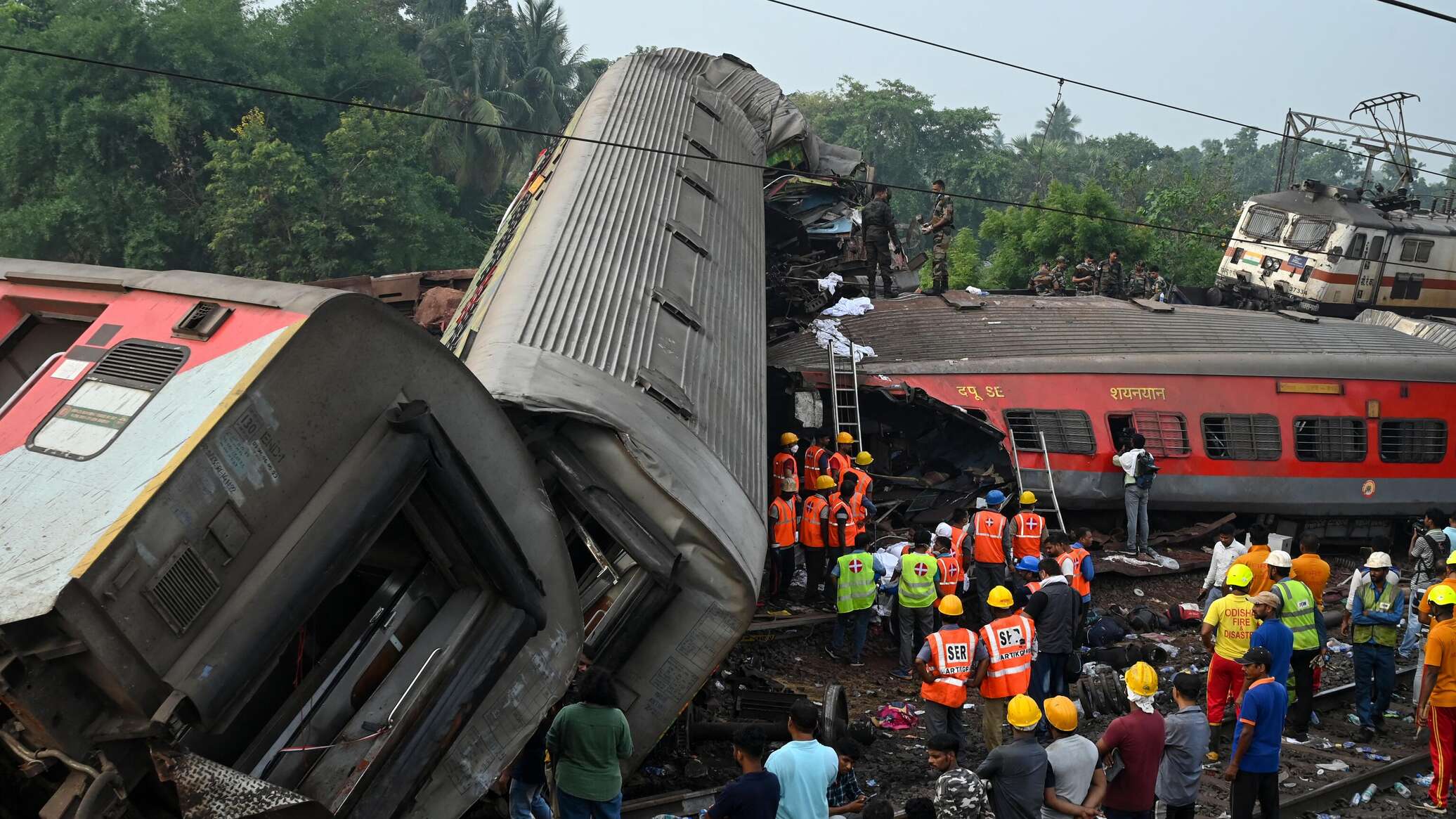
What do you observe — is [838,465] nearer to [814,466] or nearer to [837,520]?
[814,466]

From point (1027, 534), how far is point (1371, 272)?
12589 mm

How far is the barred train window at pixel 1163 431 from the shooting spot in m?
14.0

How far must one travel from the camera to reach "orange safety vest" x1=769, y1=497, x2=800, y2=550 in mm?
11172

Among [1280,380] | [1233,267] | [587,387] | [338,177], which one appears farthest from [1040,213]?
[587,387]

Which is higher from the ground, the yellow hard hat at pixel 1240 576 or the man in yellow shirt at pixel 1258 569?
the yellow hard hat at pixel 1240 576

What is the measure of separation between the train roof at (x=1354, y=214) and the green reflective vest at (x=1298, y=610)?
13.1 meters

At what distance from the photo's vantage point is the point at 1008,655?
8.20m

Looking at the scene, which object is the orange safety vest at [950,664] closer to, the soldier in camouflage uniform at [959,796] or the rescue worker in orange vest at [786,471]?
the soldier in camouflage uniform at [959,796]

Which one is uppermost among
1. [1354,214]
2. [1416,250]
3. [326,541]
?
[1354,214]

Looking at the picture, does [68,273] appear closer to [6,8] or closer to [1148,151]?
[6,8]

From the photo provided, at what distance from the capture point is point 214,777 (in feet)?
13.0

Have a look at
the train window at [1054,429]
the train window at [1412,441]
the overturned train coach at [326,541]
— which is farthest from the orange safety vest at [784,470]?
the train window at [1412,441]

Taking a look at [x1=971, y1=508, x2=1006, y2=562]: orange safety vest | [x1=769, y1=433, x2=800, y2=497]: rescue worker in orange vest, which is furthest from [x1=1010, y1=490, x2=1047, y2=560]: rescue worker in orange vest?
[x1=769, y1=433, x2=800, y2=497]: rescue worker in orange vest

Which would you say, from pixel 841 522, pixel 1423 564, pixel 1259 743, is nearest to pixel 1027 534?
pixel 841 522
